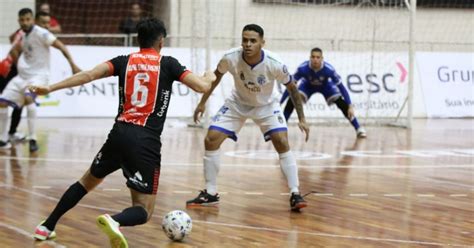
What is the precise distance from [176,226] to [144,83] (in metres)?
1.25

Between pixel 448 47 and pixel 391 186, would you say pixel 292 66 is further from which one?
pixel 391 186

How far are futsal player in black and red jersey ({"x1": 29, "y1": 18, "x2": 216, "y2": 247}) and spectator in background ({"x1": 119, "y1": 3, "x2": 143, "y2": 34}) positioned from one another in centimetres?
1438

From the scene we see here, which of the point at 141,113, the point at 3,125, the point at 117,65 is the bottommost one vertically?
the point at 3,125

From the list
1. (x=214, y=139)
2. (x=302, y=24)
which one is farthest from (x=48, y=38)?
(x=302, y=24)

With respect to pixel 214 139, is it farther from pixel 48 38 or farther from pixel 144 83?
pixel 48 38

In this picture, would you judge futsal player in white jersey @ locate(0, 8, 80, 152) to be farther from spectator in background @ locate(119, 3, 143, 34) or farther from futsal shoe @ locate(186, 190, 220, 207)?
spectator in background @ locate(119, 3, 143, 34)

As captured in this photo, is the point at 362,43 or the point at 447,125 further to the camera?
the point at 362,43

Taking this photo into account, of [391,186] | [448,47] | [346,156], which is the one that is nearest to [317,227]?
[391,186]

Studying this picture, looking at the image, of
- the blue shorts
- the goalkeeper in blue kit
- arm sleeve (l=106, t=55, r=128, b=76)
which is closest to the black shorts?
arm sleeve (l=106, t=55, r=128, b=76)

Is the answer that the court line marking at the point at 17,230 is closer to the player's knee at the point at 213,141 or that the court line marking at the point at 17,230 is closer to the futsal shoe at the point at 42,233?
the futsal shoe at the point at 42,233

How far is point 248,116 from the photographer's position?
32.0 ft

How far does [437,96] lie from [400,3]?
2.50 metres

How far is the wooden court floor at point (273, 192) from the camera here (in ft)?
26.1

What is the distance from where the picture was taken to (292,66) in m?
21.1
